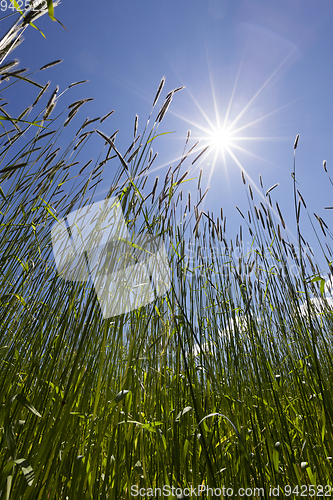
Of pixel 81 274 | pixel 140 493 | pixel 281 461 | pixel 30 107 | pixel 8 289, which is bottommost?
pixel 140 493

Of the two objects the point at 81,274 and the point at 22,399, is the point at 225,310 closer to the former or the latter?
the point at 81,274

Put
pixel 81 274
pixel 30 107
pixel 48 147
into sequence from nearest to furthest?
pixel 81 274, pixel 30 107, pixel 48 147

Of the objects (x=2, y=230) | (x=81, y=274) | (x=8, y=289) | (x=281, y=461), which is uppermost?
(x=2, y=230)

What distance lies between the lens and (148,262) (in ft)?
2.84

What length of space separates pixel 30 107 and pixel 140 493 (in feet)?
4.29

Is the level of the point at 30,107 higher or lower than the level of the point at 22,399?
higher

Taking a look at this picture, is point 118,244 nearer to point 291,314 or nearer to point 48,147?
point 48,147

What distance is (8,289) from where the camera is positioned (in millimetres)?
1098

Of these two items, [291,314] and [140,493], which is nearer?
[140,493]

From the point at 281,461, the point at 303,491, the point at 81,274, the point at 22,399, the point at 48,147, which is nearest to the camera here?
the point at 22,399

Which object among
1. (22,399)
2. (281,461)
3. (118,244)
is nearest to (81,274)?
(118,244)

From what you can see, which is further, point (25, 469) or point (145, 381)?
point (145, 381)

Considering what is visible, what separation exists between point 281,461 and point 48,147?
1555 mm

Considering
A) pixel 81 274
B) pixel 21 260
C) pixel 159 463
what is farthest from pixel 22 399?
pixel 21 260
